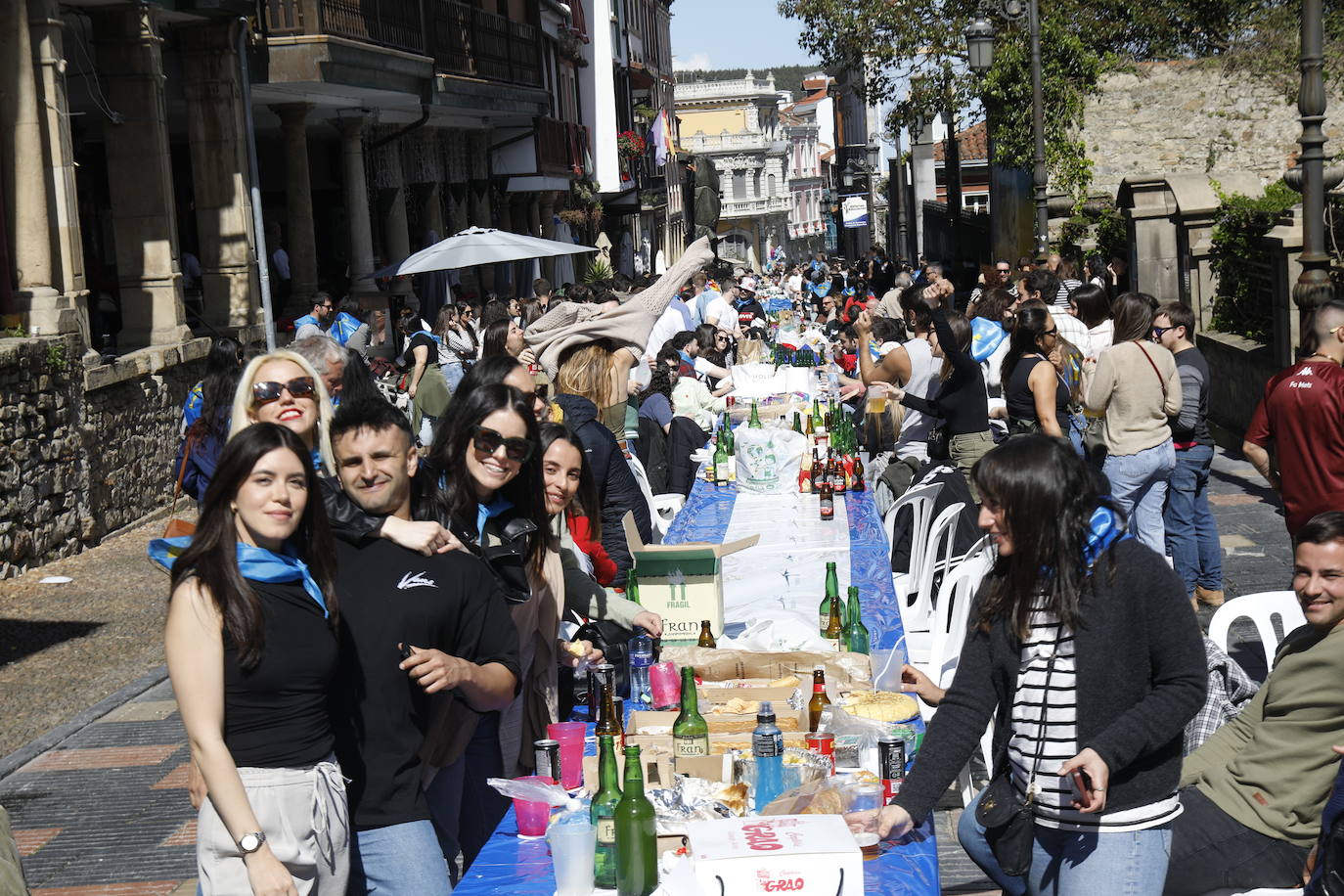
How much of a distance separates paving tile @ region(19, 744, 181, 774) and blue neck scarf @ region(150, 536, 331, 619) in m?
3.56

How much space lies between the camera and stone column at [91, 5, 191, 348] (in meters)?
13.1

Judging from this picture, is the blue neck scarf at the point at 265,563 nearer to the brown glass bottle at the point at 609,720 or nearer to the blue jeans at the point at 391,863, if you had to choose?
Answer: the blue jeans at the point at 391,863

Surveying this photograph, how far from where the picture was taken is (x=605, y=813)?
360 centimetres

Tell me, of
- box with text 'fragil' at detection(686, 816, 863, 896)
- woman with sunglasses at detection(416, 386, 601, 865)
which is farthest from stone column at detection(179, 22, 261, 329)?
box with text 'fragil' at detection(686, 816, 863, 896)

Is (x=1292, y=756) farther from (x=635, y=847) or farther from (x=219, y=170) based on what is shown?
(x=219, y=170)

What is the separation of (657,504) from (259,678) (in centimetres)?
689

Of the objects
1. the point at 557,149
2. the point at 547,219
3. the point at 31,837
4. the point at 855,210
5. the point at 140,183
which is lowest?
the point at 31,837

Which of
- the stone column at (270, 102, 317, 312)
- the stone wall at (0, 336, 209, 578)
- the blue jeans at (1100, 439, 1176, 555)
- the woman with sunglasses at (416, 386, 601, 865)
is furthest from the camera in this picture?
the stone column at (270, 102, 317, 312)

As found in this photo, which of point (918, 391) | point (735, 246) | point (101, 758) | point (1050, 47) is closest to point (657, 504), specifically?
point (918, 391)

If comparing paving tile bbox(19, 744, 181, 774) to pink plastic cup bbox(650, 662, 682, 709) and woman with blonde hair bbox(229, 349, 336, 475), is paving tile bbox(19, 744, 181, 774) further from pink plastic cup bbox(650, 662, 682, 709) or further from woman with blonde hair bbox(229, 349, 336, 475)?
pink plastic cup bbox(650, 662, 682, 709)

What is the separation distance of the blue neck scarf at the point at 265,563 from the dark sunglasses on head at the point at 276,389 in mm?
939

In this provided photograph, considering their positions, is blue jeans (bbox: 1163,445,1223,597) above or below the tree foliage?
below

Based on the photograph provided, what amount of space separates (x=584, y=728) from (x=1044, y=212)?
17.3m

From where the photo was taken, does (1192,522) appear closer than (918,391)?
Yes
